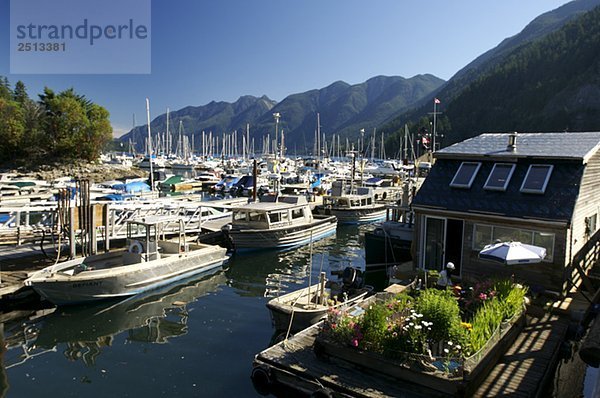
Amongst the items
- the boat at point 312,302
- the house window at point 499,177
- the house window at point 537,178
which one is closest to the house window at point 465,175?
the house window at point 499,177

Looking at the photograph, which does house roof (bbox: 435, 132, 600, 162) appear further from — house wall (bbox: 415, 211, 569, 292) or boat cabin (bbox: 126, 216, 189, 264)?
boat cabin (bbox: 126, 216, 189, 264)

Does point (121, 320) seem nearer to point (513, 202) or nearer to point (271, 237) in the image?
point (271, 237)

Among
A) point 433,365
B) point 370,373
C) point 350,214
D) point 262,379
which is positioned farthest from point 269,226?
point 433,365

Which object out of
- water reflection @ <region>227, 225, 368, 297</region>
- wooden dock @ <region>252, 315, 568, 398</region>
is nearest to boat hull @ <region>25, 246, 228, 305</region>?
water reflection @ <region>227, 225, 368, 297</region>

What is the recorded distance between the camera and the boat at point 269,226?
2755cm

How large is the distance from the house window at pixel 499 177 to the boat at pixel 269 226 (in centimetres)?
1273

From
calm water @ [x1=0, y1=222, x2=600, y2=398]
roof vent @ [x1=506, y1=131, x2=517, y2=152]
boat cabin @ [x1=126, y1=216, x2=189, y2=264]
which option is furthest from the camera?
boat cabin @ [x1=126, y1=216, x2=189, y2=264]

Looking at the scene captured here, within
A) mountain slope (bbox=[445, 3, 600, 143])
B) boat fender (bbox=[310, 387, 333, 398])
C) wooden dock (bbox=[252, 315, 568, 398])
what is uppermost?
mountain slope (bbox=[445, 3, 600, 143])

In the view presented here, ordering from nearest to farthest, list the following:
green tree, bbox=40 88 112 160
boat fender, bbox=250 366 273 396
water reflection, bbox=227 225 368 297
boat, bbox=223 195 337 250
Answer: boat fender, bbox=250 366 273 396
water reflection, bbox=227 225 368 297
boat, bbox=223 195 337 250
green tree, bbox=40 88 112 160

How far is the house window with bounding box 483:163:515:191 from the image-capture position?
15.9 m

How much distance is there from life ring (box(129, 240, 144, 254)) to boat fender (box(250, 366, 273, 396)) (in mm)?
10869

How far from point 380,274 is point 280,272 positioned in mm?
5832

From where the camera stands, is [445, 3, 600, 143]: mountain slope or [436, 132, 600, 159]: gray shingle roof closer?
[436, 132, 600, 159]: gray shingle roof

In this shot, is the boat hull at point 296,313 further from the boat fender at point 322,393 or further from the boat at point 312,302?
the boat fender at point 322,393
